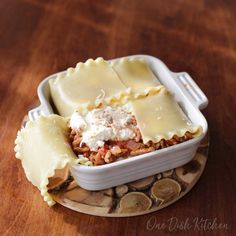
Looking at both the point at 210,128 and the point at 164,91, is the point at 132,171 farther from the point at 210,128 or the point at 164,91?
the point at 210,128

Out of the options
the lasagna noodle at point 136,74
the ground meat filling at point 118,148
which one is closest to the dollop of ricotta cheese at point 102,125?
the ground meat filling at point 118,148

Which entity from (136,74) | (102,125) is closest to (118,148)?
(102,125)

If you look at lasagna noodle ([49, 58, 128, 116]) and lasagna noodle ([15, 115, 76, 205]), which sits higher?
lasagna noodle ([49, 58, 128, 116])

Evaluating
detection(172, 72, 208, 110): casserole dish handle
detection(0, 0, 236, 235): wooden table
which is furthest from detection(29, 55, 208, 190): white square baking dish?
detection(0, 0, 236, 235): wooden table

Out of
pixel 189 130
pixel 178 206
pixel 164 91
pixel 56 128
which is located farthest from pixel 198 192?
pixel 56 128

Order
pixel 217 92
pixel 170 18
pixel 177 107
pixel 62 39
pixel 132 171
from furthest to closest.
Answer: pixel 170 18 < pixel 62 39 < pixel 217 92 < pixel 177 107 < pixel 132 171

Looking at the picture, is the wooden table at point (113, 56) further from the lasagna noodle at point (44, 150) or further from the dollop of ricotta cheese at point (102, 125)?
the dollop of ricotta cheese at point (102, 125)

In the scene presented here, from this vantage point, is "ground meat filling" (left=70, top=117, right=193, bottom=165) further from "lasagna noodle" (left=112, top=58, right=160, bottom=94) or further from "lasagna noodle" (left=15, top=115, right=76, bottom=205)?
"lasagna noodle" (left=112, top=58, right=160, bottom=94)

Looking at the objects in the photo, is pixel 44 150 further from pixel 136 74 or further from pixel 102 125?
pixel 136 74
